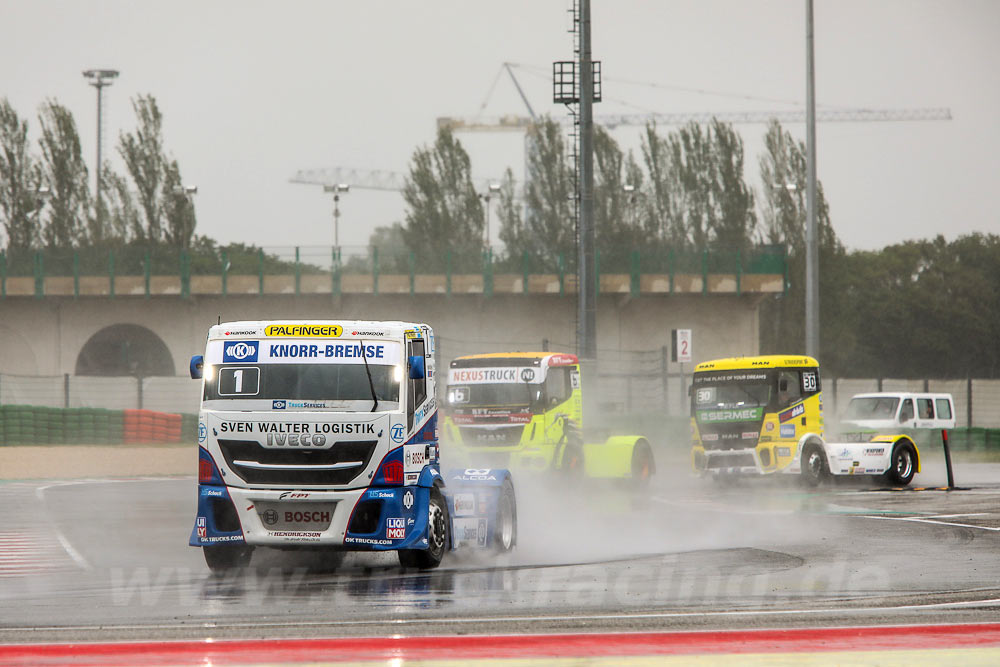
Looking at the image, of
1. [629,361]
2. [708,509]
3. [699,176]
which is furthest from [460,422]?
[699,176]

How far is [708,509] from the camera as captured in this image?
68.4ft

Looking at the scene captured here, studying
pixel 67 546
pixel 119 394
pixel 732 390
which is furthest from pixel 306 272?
pixel 67 546

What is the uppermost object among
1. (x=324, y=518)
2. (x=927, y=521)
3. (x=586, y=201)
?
(x=586, y=201)

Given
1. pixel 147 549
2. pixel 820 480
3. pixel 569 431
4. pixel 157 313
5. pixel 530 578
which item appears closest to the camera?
pixel 530 578

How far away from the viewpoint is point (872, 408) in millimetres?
33719

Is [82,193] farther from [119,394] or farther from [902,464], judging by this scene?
[902,464]

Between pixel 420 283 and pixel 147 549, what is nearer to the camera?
pixel 147 549

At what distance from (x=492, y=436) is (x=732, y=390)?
5.74 meters

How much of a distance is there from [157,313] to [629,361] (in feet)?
60.4

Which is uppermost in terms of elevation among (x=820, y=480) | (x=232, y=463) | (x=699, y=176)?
(x=699, y=176)

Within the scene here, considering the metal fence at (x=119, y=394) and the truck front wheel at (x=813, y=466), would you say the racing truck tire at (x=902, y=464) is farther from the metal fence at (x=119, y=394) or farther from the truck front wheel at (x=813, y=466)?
the metal fence at (x=119, y=394)

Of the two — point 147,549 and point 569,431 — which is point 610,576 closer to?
point 147,549

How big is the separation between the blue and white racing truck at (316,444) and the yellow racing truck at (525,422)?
973 cm

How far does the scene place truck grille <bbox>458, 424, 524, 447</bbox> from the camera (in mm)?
22938
